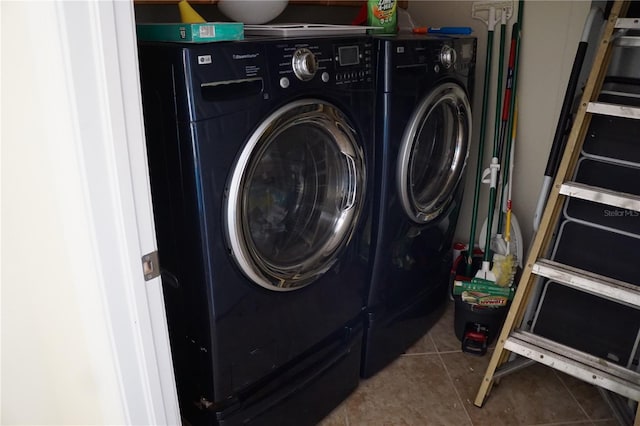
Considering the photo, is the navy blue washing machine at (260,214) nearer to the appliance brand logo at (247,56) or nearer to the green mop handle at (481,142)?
the appliance brand logo at (247,56)

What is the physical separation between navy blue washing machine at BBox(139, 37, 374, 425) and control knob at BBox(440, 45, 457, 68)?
0.37 meters

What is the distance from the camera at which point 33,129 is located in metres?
0.80

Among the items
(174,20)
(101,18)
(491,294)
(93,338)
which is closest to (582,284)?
(491,294)

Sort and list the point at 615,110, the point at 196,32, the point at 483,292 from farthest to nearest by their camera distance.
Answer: the point at 483,292
the point at 615,110
the point at 196,32

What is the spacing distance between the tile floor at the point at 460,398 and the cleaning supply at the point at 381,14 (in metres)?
1.23

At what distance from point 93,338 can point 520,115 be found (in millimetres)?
1845

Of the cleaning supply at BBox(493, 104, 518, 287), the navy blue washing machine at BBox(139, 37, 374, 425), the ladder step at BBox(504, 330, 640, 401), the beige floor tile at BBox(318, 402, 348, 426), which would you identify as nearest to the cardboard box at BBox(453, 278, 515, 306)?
the cleaning supply at BBox(493, 104, 518, 287)

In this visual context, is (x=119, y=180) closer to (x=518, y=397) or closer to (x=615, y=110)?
(x=615, y=110)

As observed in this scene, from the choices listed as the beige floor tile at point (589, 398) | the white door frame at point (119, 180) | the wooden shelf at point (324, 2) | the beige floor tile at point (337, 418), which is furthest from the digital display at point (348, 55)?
the beige floor tile at point (589, 398)

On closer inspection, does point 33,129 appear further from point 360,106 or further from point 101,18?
point 360,106

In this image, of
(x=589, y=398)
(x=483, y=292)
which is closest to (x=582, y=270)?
(x=483, y=292)

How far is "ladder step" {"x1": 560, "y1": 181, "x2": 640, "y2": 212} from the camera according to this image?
1.37m

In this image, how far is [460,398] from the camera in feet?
5.78

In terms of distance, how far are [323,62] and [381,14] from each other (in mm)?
535
